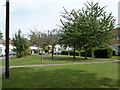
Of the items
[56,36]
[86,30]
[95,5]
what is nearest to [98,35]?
[86,30]

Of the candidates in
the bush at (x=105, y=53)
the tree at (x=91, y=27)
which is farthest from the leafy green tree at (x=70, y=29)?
the bush at (x=105, y=53)

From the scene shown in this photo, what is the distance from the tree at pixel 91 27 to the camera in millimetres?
22062

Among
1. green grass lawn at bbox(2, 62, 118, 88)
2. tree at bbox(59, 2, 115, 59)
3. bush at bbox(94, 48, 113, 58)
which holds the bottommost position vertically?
green grass lawn at bbox(2, 62, 118, 88)

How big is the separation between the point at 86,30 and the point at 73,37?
251 cm

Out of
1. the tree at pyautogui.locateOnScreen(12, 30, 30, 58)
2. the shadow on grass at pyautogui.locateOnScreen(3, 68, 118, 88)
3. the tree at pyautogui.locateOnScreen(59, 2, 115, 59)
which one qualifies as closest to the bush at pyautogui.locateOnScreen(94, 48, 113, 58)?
the tree at pyautogui.locateOnScreen(59, 2, 115, 59)

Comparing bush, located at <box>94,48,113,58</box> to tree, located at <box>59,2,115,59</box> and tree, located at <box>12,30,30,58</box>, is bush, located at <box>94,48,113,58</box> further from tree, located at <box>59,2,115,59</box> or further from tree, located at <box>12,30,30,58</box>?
tree, located at <box>12,30,30,58</box>

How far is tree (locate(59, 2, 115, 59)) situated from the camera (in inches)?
869

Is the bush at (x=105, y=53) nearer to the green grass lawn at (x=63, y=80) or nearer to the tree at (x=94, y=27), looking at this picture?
the tree at (x=94, y=27)

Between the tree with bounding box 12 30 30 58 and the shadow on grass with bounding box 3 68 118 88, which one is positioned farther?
the tree with bounding box 12 30 30 58

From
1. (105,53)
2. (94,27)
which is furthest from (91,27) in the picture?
(105,53)

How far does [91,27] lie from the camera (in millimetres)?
22297

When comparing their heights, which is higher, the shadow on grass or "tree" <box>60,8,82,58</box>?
"tree" <box>60,8,82,58</box>

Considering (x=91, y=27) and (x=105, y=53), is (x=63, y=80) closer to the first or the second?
(x=91, y=27)

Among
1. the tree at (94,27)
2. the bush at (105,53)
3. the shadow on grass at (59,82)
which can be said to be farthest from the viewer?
the bush at (105,53)
